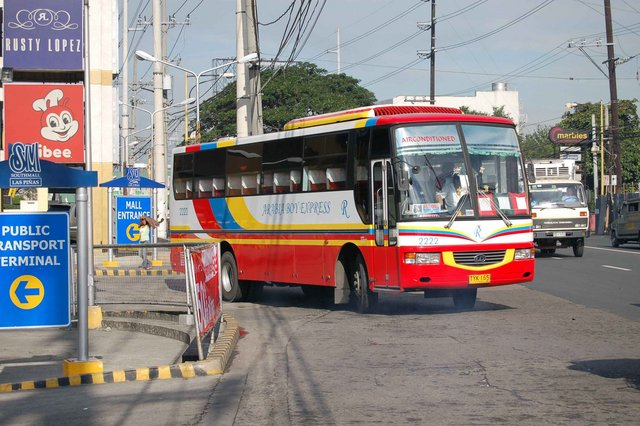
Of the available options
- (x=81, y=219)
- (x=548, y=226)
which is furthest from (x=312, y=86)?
(x=81, y=219)

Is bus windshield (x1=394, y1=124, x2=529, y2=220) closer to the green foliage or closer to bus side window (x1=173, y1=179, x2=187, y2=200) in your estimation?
bus side window (x1=173, y1=179, x2=187, y2=200)

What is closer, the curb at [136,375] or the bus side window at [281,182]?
the curb at [136,375]

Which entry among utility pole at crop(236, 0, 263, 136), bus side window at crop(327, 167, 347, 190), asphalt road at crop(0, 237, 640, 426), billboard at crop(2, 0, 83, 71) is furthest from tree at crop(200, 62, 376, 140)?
asphalt road at crop(0, 237, 640, 426)

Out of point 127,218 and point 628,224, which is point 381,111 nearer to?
point 127,218

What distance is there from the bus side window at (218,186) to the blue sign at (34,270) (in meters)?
10.7

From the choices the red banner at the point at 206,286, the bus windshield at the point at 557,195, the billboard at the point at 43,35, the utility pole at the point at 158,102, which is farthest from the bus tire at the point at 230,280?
the billboard at the point at 43,35

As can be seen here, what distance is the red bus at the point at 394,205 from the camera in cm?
1545

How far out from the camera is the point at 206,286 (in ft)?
40.2

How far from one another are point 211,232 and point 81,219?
10.4m

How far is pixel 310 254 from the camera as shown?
57.9ft

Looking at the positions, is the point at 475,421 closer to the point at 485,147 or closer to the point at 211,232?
the point at 485,147

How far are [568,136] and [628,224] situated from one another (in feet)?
123

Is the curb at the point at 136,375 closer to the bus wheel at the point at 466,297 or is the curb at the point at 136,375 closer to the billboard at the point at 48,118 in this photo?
the bus wheel at the point at 466,297

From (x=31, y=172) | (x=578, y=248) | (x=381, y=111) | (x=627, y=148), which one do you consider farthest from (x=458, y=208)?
(x=627, y=148)
